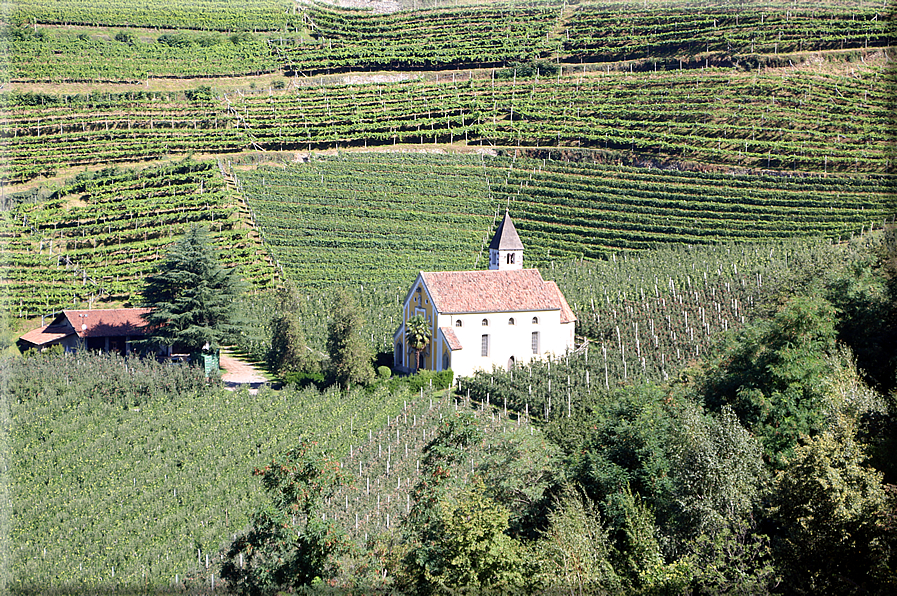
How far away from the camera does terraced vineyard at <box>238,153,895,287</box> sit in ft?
221

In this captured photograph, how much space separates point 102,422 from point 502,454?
20024 millimetres

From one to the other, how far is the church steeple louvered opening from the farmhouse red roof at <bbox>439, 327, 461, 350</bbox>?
7.69 m

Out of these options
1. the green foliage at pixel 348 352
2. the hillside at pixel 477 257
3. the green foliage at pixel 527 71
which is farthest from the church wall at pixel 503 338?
the green foliage at pixel 527 71

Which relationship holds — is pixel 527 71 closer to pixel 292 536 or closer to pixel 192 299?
pixel 192 299

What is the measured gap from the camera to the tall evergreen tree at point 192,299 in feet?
162

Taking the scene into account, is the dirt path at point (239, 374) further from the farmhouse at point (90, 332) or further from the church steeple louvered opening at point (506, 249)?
the church steeple louvered opening at point (506, 249)

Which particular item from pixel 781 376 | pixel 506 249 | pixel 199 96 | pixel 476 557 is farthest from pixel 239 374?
pixel 199 96

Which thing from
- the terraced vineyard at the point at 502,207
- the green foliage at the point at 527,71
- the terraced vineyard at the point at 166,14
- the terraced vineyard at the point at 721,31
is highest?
the terraced vineyard at the point at 166,14

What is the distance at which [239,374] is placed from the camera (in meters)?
49.5

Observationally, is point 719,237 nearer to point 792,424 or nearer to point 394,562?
point 792,424

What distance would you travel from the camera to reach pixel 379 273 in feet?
213

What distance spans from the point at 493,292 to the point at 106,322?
70.1ft

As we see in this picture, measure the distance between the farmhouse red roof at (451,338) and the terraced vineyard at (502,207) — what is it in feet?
41.6

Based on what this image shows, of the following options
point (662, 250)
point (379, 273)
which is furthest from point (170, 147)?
point (662, 250)
